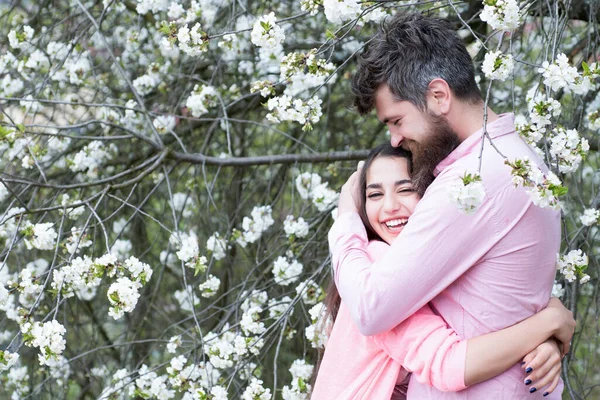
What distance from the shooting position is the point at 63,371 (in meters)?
3.53

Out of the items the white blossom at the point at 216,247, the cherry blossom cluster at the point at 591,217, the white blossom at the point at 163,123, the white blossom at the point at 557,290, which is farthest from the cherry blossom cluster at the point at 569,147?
the white blossom at the point at 163,123

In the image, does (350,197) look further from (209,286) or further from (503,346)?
(209,286)

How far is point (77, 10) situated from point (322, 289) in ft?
6.07

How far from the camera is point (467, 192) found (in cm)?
155

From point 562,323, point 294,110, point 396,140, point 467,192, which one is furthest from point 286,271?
point 467,192

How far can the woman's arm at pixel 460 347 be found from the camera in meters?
1.71

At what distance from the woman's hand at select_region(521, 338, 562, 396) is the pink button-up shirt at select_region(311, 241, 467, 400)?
0.14 m

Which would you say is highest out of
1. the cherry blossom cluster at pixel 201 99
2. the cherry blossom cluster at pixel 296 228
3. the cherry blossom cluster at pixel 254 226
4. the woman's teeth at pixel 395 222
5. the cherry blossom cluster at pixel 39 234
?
the cherry blossom cluster at pixel 201 99

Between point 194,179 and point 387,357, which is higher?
point 194,179

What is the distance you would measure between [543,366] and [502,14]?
73 cm

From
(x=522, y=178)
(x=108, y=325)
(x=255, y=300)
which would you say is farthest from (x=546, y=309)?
(x=108, y=325)

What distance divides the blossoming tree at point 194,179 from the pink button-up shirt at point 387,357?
42 centimetres

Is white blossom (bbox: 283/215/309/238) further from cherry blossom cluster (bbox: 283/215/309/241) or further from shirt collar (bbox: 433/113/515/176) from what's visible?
shirt collar (bbox: 433/113/515/176)

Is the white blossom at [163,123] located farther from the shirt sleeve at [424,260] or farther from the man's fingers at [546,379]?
the man's fingers at [546,379]
